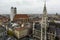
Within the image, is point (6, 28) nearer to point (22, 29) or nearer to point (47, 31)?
point (22, 29)

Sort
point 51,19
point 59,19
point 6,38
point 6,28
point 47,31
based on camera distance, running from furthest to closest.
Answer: point 59,19, point 51,19, point 6,28, point 47,31, point 6,38

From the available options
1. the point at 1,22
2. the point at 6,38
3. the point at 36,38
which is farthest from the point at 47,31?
the point at 1,22

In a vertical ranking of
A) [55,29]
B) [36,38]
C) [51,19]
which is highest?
Result: [51,19]

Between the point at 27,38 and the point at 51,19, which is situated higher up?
the point at 51,19

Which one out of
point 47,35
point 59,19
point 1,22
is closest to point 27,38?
point 47,35

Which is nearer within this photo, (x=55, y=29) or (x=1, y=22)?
(x=55, y=29)

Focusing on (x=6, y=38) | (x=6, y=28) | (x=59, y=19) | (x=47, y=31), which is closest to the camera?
(x=6, y=38)

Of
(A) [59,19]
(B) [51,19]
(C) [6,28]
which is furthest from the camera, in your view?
(A) [59,19]

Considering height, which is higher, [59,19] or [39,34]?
[59,19]

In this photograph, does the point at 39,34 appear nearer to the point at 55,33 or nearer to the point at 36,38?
the point at 36,38
